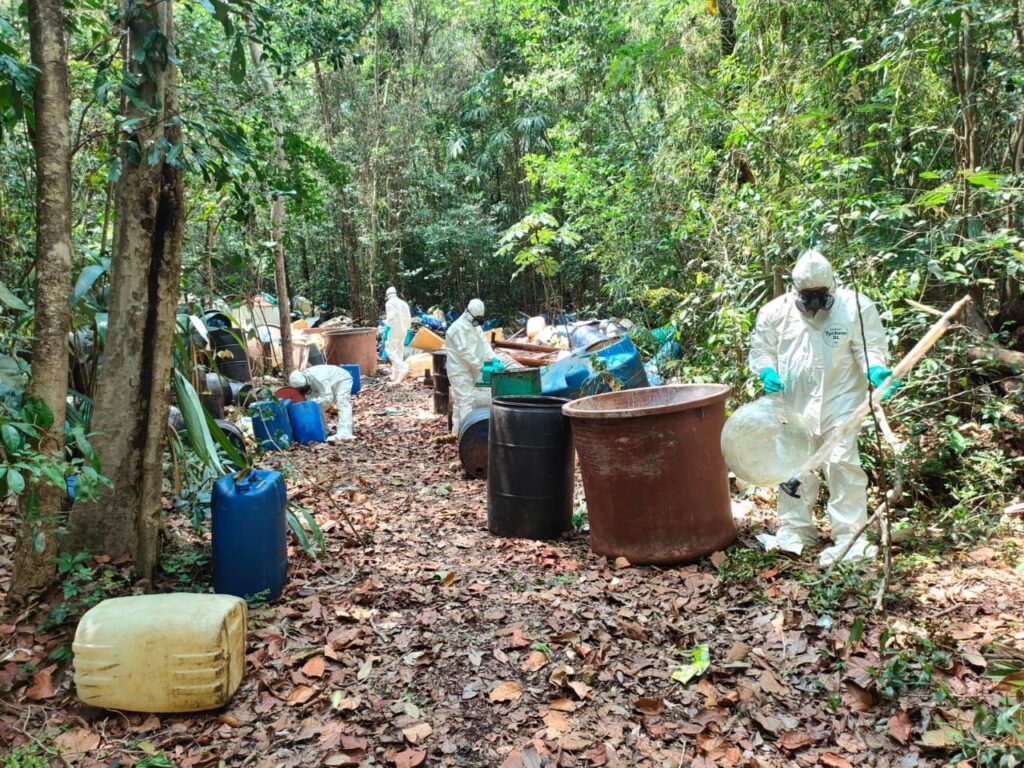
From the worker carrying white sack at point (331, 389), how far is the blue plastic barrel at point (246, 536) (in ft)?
15.3

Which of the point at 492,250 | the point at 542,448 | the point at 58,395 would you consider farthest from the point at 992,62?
the point at 492,250

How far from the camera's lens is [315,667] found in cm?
315

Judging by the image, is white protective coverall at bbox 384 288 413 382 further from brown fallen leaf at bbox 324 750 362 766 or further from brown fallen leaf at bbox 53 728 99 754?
brown fallen leaf at bbox 324 750 362 766

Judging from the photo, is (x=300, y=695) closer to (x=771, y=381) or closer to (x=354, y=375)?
(x=771, y=381)

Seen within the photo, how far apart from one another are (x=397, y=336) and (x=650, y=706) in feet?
38.0

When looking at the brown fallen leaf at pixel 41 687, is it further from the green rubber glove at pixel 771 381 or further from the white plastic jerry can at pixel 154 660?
the green rubber glove at pixel 771 381

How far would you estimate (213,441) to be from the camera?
4227mm

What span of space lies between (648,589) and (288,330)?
307 inches

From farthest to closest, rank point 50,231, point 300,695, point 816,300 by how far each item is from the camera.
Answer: point 816,300, point 50,231, point 300,695

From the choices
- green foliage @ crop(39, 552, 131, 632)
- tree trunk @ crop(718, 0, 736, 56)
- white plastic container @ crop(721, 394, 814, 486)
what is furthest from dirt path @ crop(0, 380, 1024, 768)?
tree trunk @ crop(718, 0, 736, 56)

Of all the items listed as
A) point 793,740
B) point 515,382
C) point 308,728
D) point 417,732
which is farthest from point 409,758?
point 515,382

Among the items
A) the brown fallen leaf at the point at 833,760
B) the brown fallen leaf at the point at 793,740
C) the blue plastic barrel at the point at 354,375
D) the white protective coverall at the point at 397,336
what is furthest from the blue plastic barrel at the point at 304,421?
the brown fallen leaf at the point at 833,760

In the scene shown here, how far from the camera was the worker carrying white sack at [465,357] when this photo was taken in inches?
315

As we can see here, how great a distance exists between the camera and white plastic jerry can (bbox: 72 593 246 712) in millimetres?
2725
